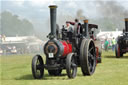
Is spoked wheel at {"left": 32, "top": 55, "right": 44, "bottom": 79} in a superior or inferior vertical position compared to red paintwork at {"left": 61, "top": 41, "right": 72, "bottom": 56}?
inferior

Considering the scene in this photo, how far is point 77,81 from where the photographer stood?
7.90 m

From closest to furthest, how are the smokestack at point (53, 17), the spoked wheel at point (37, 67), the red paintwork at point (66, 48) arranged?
the spoked wheel at point (37, 67) → the smokestack at point (53, 17) → the red paintwork at point (66, 48)

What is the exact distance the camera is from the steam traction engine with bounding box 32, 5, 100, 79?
8578 mm

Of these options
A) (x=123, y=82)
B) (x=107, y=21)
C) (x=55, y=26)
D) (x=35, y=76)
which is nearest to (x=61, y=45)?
(x=55, y=26)

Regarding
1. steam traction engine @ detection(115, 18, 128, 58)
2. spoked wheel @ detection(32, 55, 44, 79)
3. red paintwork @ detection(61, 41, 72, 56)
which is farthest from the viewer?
steam traction engine @ detection(115, 18, 128, 58)

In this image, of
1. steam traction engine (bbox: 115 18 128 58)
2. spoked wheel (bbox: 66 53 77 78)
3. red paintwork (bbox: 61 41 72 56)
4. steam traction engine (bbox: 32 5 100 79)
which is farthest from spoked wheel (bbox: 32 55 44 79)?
steam traction engine (bbox: 115 18 128 58)

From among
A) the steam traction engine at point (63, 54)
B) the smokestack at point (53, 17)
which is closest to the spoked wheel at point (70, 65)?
the steam traction engine at point (63, 54)

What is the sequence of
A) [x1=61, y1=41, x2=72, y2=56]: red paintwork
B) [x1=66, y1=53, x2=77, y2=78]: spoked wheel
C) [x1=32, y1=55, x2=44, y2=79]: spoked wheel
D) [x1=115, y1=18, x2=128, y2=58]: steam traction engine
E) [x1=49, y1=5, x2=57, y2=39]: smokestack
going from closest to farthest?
[x1=66, y1=53, x2=77, y2=78]: spoked wheel
[x1=32, y1=55, x2=44, y2=79]: spoked wheel
[x1=49, y1=5, x2=57, y2=39]: smokestack
[x1=61, y1=41, x2=72, y2=56]: red paintwork
[x1=115, y1=18, x2=128, y2=58]: steam traction engine

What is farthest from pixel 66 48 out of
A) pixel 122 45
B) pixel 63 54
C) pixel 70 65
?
pixel 122 45

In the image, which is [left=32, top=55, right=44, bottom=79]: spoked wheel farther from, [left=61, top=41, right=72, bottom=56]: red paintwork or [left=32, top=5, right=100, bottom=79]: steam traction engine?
[left=61, top=41, right=72, bottom=56]: red paintwork

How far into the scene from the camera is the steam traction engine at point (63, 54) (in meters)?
8.58

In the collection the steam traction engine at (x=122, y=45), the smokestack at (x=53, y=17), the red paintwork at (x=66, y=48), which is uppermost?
the smokestack at (x=53, y=17)

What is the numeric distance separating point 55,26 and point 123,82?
268 centimetres

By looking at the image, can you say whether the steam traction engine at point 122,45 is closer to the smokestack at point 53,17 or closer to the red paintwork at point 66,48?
the red paintwork at point 66,48
